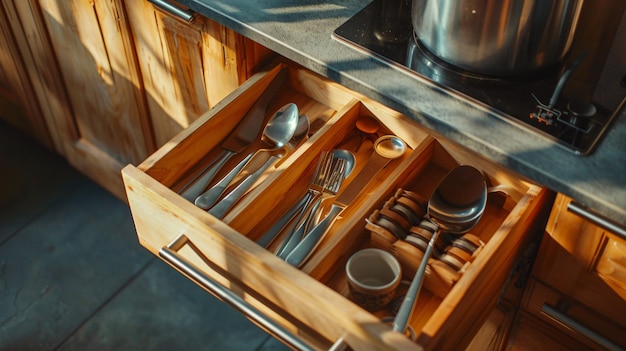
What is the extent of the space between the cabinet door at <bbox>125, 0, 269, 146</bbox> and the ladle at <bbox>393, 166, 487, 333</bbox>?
1.56 feet

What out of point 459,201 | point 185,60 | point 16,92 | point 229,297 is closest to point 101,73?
point 185,60

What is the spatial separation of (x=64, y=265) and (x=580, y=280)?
1411 millimetres

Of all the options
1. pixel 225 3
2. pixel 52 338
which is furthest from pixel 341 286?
pixel 52 338

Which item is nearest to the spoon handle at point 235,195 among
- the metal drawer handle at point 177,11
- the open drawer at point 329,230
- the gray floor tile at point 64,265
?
the open drawer at point 329,230

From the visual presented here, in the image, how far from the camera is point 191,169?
46.8 inches

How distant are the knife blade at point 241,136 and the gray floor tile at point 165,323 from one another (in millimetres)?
724

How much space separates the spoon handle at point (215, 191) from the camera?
110cm

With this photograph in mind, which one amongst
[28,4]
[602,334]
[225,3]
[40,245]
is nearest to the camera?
[602,334]

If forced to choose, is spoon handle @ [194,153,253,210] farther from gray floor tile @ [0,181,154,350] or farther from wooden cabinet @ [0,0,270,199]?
gray floor tile @ [0,181,154,350]

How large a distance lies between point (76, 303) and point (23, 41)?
73cm

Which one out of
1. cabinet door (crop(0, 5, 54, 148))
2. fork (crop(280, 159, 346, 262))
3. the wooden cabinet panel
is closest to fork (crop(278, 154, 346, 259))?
fork (crop(280, 159, 346, 262))

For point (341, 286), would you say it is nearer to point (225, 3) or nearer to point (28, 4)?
point (225, 3)

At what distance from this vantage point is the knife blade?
3.79 feet

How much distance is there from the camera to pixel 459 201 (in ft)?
3.51
